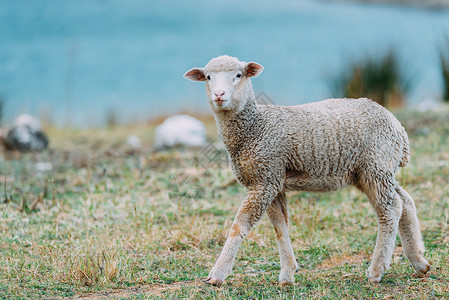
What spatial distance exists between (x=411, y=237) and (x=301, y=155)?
3.94ft

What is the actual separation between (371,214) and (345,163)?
219 cm

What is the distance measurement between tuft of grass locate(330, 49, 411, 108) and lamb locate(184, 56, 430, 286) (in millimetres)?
7406

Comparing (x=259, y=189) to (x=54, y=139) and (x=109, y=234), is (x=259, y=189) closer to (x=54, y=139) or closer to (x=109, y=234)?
(x=109, y=234)

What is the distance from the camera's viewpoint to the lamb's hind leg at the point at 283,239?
489 centimetres

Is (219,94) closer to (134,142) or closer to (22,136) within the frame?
(22,136)

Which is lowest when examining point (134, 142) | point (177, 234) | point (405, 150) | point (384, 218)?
point (134, 142)

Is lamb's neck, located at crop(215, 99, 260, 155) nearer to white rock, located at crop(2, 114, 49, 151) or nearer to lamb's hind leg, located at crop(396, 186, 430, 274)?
lamb's hind leg, located at crop(396, 186, 430, 274)

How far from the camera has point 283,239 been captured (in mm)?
4969

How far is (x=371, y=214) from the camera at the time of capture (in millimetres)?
6867

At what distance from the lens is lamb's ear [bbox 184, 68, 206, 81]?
5.02 metres

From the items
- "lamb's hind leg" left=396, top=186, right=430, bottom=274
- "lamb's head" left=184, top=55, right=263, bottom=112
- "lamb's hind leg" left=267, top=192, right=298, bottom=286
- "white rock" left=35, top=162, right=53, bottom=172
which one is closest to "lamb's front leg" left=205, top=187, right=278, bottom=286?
"lamb's hind leg" left=267, top=192, right=298, bottom=286

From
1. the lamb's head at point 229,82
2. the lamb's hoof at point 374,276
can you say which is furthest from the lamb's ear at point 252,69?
the lamb's hoof at point 374,276

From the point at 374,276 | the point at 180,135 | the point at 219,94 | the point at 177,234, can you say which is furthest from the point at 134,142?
the point at 374,276

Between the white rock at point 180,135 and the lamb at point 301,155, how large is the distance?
6.04 meters
